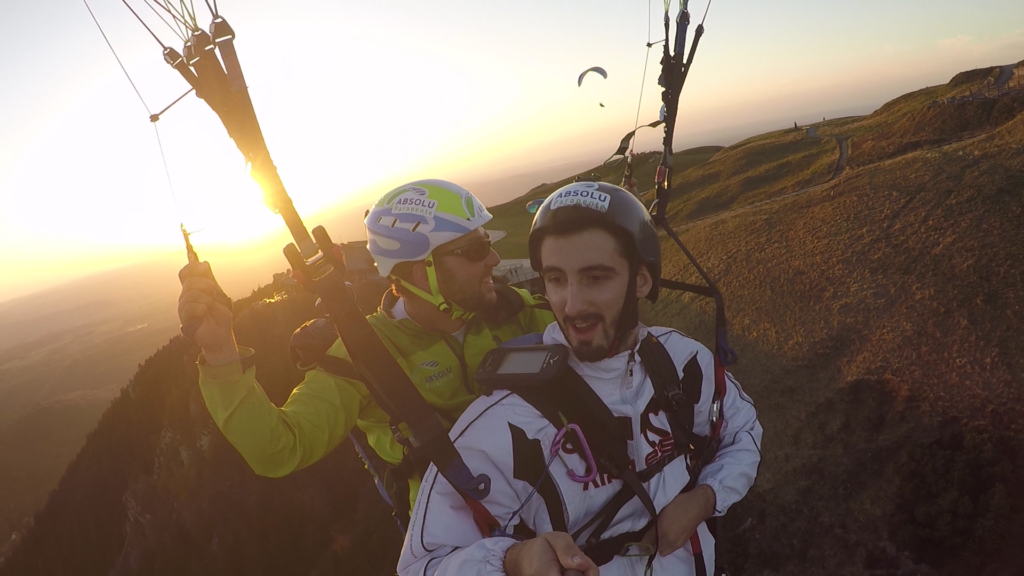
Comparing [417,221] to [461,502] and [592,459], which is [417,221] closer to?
[461,502]

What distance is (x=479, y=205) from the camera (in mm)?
4637

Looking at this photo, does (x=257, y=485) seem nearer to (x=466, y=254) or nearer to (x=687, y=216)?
(x=466, y=254)

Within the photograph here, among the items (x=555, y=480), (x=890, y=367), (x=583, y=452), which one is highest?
(x=583, y=452)

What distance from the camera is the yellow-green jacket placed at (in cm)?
309

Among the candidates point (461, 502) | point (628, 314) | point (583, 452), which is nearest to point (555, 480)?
point (583, 452)

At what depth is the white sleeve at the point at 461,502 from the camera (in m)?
2.62

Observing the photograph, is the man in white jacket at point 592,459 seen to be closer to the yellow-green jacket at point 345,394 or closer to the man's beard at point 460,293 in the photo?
the man's beard at point 460,293

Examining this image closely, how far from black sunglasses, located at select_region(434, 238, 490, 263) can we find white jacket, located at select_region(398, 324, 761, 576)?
1.25m

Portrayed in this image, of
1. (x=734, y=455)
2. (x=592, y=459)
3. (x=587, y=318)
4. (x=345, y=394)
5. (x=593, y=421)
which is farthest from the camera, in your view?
(x=345, y=394)

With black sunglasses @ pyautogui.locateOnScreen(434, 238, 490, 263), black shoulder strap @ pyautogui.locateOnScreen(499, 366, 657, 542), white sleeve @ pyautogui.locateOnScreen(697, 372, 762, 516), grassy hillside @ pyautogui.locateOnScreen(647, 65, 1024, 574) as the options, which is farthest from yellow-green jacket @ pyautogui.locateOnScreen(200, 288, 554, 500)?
grassy hillside @ pyautogui.locateOnScreen(647, 65, 1024, 574)

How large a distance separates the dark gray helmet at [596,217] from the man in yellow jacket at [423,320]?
93 centimetres

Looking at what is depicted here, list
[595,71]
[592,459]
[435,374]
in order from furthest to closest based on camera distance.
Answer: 1. [595,71]
2. [435,374]
3. [592,459]

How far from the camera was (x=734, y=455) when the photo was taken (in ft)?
11.3

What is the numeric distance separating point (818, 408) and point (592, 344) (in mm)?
12644
